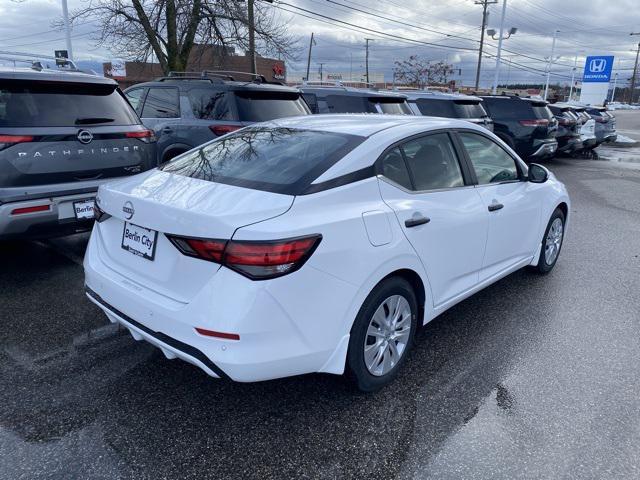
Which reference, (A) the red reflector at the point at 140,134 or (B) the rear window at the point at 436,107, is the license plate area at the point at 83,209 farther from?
(B) the rear window at the point at 436,107

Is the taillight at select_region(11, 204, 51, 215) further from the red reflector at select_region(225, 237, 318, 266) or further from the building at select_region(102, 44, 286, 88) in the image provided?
the building at select_region(102, 44, 286, 88)

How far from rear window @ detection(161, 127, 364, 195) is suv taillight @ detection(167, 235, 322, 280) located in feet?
1.22

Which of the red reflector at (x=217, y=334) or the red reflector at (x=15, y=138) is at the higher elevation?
the red reflector at (x=15, y=138)

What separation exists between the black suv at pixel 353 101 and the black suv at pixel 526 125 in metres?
4.02

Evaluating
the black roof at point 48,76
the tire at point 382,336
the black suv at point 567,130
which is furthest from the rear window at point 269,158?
the black suv at point 567,130

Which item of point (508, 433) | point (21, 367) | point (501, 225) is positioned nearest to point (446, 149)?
point (501, 225)

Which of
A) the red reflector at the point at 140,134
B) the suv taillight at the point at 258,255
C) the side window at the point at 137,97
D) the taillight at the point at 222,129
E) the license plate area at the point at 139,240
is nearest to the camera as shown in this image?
the suv taillight at the point at 258,255

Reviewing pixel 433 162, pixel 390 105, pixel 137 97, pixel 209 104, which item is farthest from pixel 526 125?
pixel 433 162

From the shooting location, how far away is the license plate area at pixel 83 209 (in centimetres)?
428

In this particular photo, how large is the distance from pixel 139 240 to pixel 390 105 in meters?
7.60

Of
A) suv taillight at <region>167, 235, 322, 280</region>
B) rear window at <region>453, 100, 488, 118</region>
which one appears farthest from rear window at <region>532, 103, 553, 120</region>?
suv taillight at <region>167, 235, 322, 280</region>

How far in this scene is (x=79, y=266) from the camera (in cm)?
490

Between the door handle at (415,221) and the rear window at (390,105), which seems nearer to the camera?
the door handle at (415,221)

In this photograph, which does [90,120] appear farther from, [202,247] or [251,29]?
[251,29]
